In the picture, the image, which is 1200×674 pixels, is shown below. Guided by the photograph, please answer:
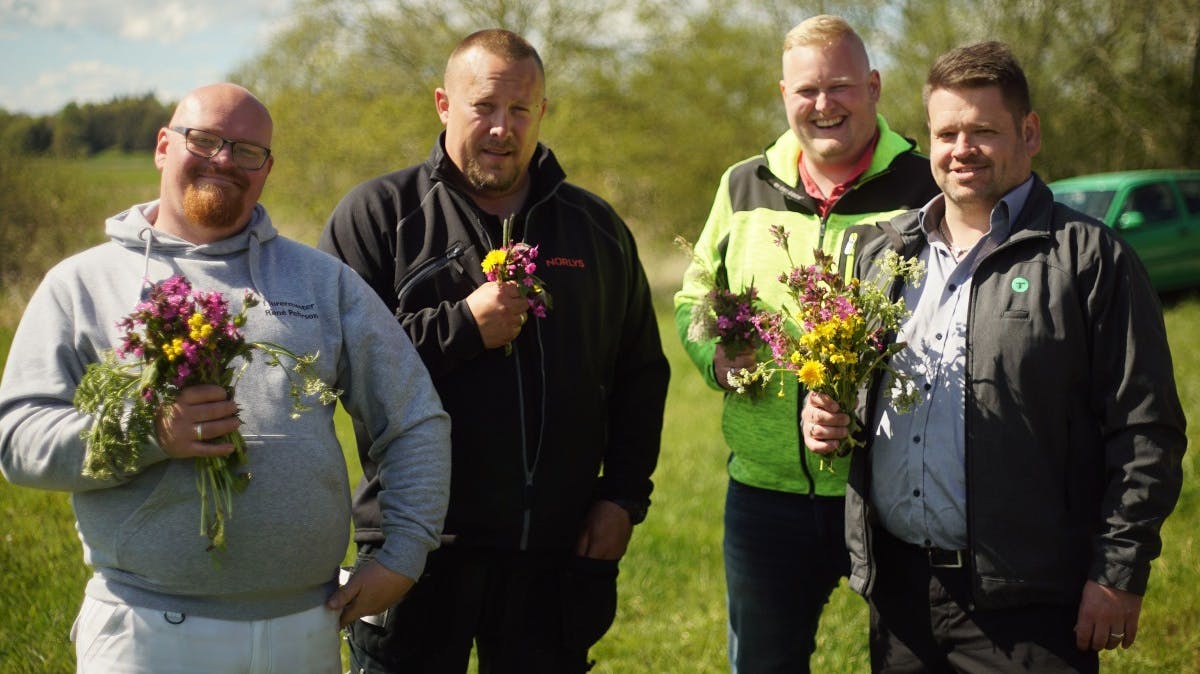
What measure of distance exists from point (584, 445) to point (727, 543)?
748 millimetres

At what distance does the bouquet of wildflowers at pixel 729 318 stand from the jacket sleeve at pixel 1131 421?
1.10 metres

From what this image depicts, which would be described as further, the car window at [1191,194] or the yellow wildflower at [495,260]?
the car window at [1191,194]

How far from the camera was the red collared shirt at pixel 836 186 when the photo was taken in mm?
4090

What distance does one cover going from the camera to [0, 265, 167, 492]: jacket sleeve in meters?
2.81

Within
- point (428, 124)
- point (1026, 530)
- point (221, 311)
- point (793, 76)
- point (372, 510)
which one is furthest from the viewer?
point (428, 124)

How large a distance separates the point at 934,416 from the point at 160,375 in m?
2.15

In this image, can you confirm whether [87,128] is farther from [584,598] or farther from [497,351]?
[584,598]

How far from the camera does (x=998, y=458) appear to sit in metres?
3.20

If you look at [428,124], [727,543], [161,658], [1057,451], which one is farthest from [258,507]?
[428,124]

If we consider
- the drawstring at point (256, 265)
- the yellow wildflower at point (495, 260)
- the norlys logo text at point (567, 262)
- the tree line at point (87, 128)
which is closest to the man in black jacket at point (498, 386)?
the norlys logo text at point (567, 262)

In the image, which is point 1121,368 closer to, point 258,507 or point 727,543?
point 727,543

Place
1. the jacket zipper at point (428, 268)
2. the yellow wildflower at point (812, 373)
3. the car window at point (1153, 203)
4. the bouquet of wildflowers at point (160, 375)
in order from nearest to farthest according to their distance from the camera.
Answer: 1. the bouquet of wildflowers at point (160, 375)
2. the yellow wildflower at point (812, 373)
3. the jacket zipper at point (428, 268)
4. the car window at point (1153, 203)

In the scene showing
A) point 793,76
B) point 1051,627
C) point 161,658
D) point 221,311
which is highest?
point 793,76

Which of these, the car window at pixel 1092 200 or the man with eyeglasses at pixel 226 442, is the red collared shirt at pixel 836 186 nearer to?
the man with eyeglasses at pixel 226 442
